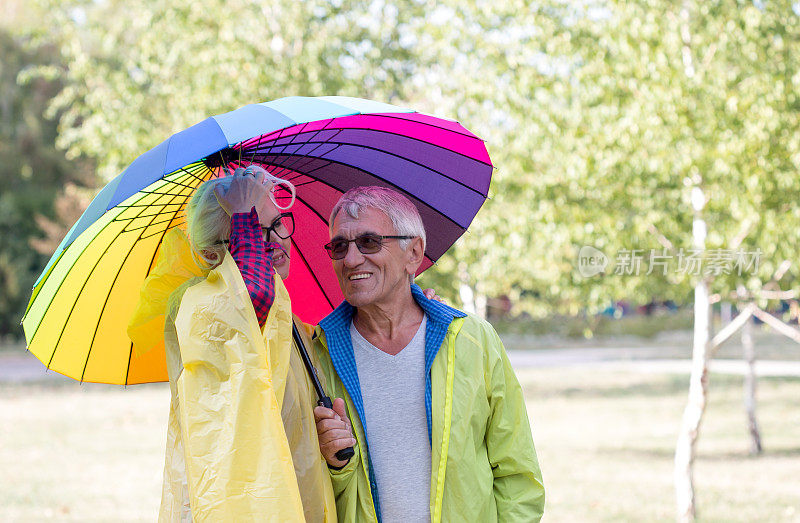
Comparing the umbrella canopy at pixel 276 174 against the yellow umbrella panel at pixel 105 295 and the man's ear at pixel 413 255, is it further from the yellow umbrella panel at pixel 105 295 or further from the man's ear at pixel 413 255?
the man's ear at pixel 413 255

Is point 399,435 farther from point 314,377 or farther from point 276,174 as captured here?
point 276,174

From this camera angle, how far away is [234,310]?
2201mm

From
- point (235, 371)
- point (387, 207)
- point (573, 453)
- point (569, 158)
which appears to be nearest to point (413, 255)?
point (387, 207)

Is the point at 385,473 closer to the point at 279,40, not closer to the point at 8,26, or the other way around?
the point at 279,40

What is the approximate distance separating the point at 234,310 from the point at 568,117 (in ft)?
19.3

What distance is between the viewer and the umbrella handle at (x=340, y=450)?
2.47m

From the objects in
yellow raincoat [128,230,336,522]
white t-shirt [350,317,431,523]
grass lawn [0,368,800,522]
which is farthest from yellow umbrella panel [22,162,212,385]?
grass lawn [0,368,800,522]

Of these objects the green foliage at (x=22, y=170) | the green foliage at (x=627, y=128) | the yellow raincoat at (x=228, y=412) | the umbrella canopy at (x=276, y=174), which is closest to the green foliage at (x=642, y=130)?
the green foliage at (x=627, y=128)

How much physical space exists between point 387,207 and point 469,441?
0.75 meters

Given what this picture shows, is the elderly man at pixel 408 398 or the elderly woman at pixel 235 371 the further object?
the elderly man at pixel 408 398

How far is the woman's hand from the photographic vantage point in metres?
2.43

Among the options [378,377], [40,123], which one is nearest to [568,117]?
[378,377]

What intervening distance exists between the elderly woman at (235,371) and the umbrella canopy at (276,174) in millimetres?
221

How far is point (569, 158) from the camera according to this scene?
24.9 feet
